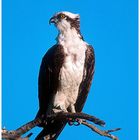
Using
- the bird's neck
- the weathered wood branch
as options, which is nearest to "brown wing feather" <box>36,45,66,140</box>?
the bird's neck

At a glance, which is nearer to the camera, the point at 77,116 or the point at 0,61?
the point at 0,61

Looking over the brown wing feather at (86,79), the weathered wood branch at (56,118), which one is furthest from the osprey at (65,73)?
the weathered wood branch at (56,118)

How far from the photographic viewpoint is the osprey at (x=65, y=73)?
8.17m

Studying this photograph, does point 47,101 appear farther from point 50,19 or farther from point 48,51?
point 50,19

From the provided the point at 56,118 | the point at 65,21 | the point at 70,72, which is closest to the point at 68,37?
the point at 65,21

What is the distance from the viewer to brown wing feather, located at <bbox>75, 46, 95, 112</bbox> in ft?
27.4

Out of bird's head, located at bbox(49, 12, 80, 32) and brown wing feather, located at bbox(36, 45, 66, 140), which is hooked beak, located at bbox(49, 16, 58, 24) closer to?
bird's head, located at bbox(49, 12, 80, 32)

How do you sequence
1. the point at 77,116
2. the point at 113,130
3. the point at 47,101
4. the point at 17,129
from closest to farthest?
1. the point at 17,129
2. the point at 113,130
3. the point at 77,116
4. the point at 47,101

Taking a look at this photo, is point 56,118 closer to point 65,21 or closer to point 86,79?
point 86,79

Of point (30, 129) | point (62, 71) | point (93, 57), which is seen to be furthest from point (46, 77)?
point (30, 129)

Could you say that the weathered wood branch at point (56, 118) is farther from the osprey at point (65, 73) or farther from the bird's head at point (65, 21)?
the bird's head at point (65, 21)

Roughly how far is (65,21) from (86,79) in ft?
3.14

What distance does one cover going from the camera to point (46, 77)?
8.20m

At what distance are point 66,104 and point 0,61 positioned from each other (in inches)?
94.8
